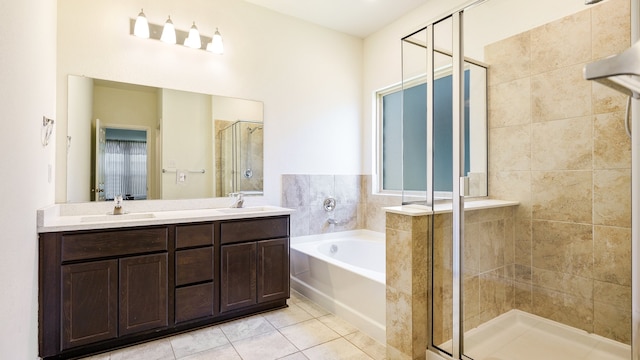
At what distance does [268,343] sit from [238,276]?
1.84ft

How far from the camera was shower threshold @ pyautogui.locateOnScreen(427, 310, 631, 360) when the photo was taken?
172 cm

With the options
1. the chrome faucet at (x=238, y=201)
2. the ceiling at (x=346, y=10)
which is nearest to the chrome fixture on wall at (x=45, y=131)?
the chrome faucet at (x=238, y=201)

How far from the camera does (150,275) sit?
81.0 inches

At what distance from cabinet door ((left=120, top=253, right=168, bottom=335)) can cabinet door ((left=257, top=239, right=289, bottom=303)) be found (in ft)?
2.32

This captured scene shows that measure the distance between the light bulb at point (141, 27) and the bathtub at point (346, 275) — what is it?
2292 mm

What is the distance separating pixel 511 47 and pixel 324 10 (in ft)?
5.93

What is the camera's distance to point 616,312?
165cm

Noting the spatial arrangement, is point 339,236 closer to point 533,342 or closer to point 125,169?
point 533,342

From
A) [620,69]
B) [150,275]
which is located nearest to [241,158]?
[150,275]

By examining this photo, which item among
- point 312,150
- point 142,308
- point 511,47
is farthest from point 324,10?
point 142,308

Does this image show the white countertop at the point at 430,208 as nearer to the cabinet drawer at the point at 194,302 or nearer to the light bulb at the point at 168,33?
the cabinet drawer at the point at 194,302

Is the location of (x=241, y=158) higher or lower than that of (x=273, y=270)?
higher

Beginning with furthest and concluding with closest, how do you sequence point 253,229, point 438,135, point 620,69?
1. point 253,229
2. point 438,135
3. point 620,69

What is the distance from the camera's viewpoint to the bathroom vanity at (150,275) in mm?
1792
